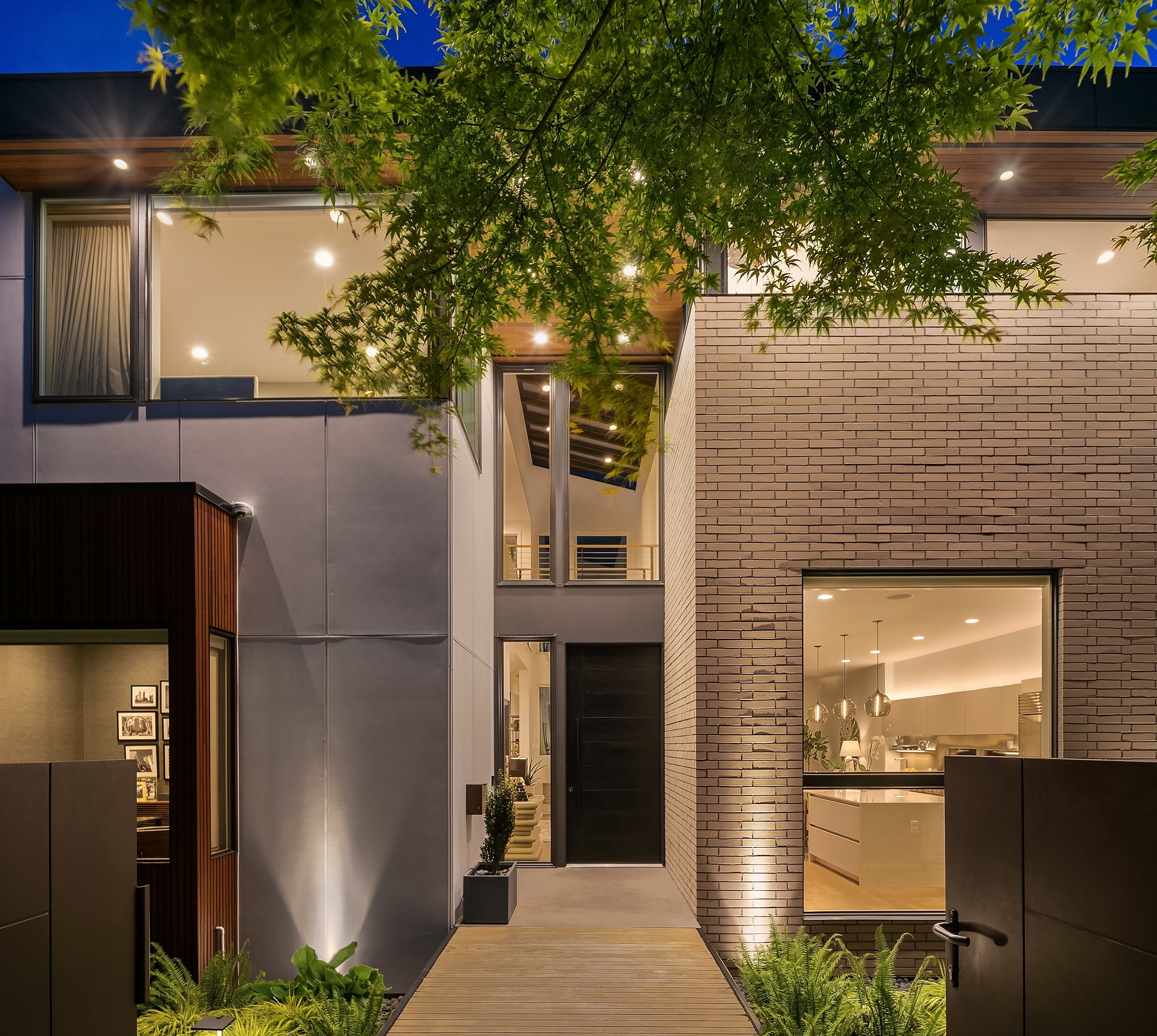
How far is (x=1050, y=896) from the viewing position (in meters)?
2.94

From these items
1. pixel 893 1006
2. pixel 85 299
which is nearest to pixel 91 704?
pixel 85 299

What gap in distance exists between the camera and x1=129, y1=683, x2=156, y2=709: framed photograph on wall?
8.67m

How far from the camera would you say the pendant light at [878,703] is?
24.3ft

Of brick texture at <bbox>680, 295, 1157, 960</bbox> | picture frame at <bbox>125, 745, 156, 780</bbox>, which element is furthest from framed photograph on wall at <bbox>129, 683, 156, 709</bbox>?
brick texture at <bbox>680, 295, 1157, 960</bbox>

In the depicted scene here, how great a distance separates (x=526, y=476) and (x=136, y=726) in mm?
5504

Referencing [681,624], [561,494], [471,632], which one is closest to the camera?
[471,632]

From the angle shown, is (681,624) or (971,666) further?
(681,624)

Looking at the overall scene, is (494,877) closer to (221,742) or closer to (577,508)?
(221,742)

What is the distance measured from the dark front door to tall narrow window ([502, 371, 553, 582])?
132 cm

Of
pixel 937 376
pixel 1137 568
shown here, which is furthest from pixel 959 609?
pixel 937 376

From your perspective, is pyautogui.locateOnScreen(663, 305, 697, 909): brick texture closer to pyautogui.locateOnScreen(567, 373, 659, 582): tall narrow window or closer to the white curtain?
pyautogui.locateOnScreen(567, 373, 659, 582): tall narrow window

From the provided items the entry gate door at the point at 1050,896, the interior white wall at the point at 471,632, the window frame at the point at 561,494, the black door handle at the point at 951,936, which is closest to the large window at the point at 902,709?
the interior white wall at the point at 471,632

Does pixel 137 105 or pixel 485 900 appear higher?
pixel 137 105

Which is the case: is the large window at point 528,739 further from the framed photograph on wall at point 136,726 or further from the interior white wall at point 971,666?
the interior white wall at point 971,666
